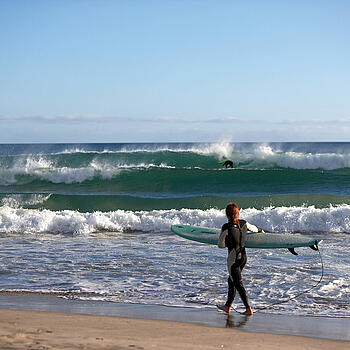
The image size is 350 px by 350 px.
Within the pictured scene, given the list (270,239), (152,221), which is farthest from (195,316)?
(152,221)

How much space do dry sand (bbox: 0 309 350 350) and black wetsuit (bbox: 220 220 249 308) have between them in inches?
28.0

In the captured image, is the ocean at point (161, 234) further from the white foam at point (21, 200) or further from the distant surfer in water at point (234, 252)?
the distant surfer in water at point (234, 252)

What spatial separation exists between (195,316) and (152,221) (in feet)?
25.7

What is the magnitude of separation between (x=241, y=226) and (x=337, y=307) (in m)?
1.51

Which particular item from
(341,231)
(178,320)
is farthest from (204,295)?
(341,231)

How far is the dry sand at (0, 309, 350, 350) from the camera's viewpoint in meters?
4.33

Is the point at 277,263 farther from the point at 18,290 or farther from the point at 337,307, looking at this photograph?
the point at 18,290

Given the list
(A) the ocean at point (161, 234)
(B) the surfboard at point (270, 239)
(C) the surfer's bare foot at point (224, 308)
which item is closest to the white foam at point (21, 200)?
(A) the ocean at point (161, 234)

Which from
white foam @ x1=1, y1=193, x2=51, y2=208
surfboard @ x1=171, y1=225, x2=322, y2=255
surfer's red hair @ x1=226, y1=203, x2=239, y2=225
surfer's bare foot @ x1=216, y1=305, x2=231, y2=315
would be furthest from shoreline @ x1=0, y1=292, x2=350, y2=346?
white foam @ x1=1, y1=193, x2=51, y2=208

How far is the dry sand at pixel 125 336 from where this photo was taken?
4.33 meters

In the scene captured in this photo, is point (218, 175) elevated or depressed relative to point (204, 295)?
elevated

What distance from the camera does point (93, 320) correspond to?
5316mm

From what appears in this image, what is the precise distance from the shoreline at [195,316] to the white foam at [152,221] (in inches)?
263

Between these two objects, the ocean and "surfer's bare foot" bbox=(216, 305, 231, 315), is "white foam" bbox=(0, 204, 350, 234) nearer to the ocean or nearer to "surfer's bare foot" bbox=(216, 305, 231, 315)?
the ocean
